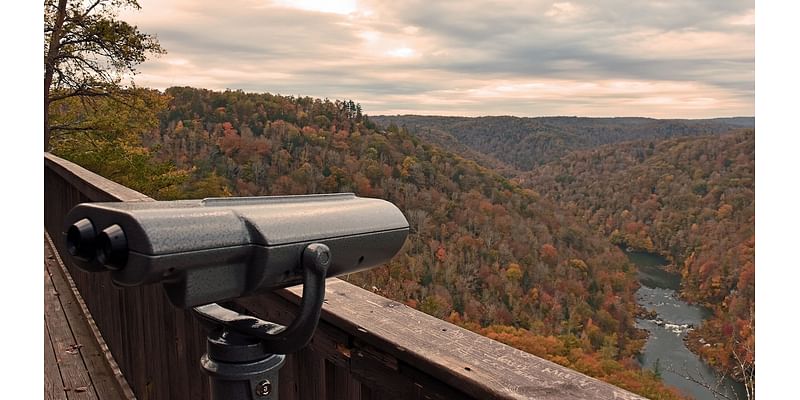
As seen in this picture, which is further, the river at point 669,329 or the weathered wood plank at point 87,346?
the river at point 669,329

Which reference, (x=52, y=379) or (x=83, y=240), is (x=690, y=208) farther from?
(x=83, y=240)

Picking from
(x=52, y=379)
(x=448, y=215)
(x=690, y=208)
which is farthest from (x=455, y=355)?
(x=690, y=208)

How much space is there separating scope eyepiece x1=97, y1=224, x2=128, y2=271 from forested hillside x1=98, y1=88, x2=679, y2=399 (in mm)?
21824

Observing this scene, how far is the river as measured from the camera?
2811 cm

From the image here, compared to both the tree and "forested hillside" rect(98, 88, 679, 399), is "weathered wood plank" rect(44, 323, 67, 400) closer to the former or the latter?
the tree

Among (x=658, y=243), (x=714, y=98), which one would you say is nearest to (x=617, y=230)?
(x=658, y=243)

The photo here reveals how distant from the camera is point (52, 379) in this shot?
2.12 m

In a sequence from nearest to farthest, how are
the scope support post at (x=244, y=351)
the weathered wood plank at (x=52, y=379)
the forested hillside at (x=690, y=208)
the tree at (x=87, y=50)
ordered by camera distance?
1. the scope support post at (x=244, y=351)
2. the weathered wood plank at (x=52, y=379)
3. the tree at (x=87, y=50)
4. the forested hillside at (x=690, y=208)

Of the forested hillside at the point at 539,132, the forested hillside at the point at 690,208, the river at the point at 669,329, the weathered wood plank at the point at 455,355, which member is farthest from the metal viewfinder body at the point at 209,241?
the forested hillside at the point at 539,132

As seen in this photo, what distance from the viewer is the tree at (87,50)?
1187 cm

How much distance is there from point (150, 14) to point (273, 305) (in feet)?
38.4

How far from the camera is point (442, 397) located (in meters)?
0.75

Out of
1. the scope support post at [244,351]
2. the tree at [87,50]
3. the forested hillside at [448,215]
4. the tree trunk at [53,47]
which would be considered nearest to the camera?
the scope support post at [244,351]

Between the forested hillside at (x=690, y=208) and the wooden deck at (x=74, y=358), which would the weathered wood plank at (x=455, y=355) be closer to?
the wooden deck at (x=74, y=358)
